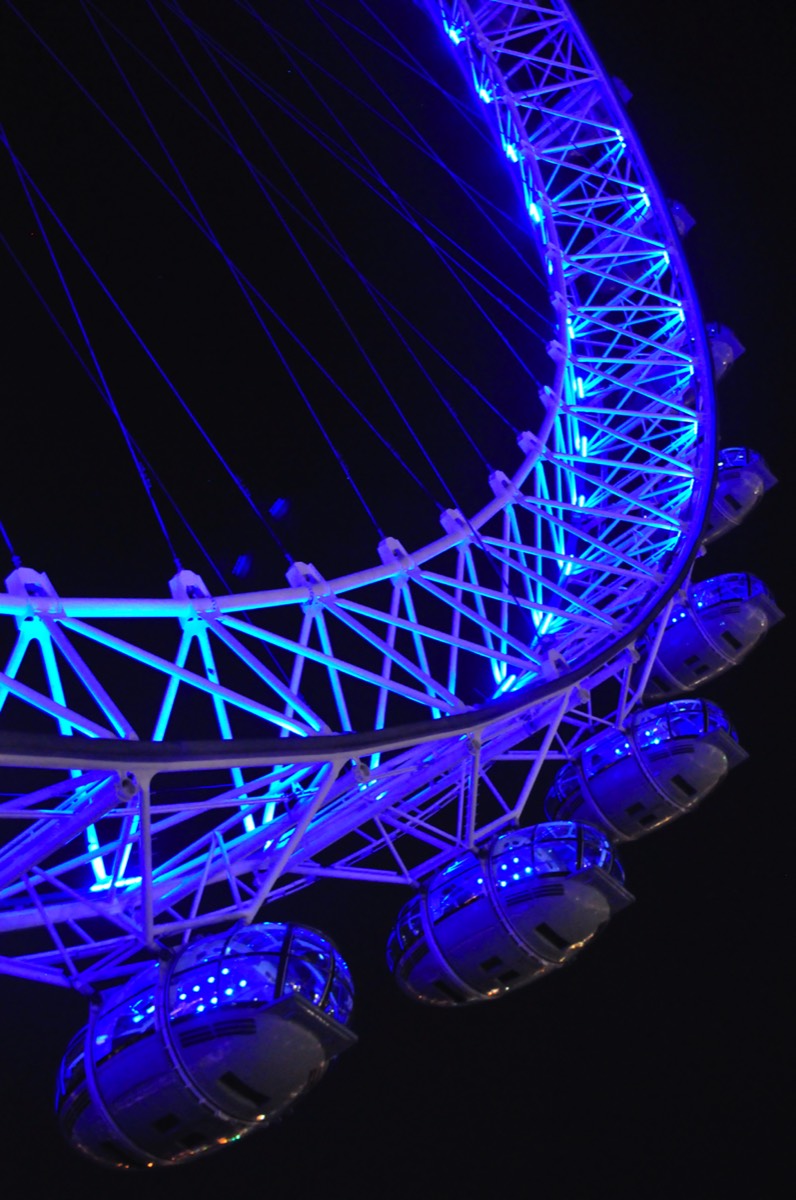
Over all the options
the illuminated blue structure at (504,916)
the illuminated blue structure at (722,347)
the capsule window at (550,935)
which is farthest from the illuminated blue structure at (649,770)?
the illuminated blue structure at (722,347)

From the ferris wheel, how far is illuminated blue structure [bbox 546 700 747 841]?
0.13 ft

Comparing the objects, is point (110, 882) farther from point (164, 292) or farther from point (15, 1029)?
point (164, 292)

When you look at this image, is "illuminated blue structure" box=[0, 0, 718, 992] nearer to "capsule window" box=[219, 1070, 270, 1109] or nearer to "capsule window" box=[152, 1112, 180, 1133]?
"capsule window" box=[152, 1112, 180, 1133]

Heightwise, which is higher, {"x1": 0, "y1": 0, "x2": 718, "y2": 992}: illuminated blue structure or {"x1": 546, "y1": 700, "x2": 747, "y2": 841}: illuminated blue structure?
{"x1": 0, "y1": 0, "x2": 718, "y2": 992}: illuminated blue structure

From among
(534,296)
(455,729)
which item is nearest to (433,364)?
(534,296)

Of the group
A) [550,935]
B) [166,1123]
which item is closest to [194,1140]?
[166,1123]

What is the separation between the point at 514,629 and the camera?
27.2 meters

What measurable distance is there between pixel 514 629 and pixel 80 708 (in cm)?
990

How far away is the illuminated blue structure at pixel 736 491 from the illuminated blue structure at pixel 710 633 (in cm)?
221

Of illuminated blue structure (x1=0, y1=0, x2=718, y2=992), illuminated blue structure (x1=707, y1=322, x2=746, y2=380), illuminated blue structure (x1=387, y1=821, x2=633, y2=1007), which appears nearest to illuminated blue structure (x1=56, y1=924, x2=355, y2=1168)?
illuminated blue structure (x1=0, y1=0, x2=718, y2=992)

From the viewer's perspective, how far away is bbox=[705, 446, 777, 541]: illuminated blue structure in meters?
23.4

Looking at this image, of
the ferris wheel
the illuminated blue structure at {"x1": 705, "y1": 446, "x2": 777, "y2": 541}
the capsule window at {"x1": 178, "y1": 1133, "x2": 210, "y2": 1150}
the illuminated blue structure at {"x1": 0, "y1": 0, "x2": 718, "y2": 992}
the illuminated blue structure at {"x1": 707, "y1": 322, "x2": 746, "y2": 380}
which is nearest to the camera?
the capsule window at {"x1": 178, "y1": 1133, "x2": 210, "y2": 1150}

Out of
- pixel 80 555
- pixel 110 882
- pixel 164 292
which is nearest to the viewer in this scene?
pixel 110 882

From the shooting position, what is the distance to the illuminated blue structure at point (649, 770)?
1709 cm
